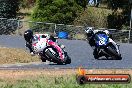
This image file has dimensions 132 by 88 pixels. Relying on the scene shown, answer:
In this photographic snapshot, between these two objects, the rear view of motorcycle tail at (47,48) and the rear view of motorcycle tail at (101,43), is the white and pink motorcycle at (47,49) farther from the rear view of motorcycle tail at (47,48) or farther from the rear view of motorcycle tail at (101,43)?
the rear view of motorcycle tail at (101,43)

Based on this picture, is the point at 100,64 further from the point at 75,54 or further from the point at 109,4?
the point at 109,4

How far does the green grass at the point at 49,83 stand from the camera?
45.2 feet

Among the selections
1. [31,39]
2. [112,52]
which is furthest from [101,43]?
[31,39]

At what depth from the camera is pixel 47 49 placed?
16031 mm

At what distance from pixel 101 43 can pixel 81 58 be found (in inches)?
442

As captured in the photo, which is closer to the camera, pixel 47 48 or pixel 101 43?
pixel 101 43

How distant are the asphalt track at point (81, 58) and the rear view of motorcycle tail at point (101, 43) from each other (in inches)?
43.6

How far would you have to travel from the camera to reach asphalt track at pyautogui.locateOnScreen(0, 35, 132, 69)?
66.4 feet

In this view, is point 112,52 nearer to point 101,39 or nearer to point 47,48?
point 101,39

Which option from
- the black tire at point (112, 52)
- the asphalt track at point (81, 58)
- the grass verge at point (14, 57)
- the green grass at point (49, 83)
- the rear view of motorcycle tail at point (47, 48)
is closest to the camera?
the green grass at point (49, 83)

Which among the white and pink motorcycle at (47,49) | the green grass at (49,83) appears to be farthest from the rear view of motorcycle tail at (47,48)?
the green grass at (49,83)

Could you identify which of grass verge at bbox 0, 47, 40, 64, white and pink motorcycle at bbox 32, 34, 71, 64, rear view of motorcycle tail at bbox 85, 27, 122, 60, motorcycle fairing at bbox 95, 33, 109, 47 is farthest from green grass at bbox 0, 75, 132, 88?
grass verge at bbox 0, 47, 40, 64

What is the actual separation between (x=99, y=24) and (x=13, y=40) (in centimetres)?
1059

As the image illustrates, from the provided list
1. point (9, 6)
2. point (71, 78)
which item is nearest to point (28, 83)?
point (71, 78)
